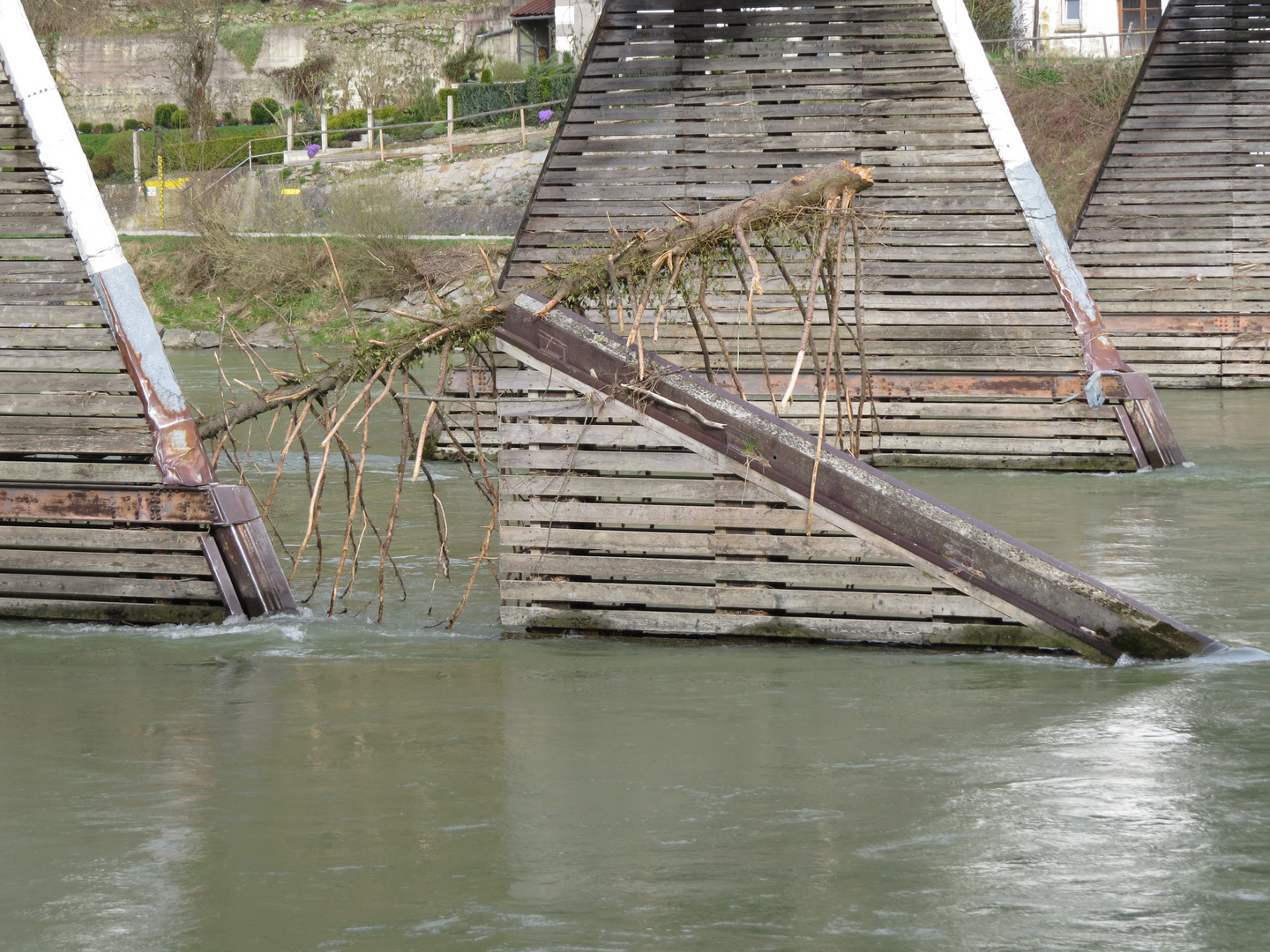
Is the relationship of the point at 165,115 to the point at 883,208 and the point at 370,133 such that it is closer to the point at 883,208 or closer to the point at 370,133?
the point at 370,133

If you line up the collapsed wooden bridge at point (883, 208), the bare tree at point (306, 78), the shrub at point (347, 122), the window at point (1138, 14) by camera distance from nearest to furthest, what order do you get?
the collapsed wooden bridge at point (883, 208) < the window at point (1138, 14) < the shrub at point (347, 122) < the bare tree at point (306, 78)

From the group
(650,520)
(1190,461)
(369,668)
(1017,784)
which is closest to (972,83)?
(1190,461)

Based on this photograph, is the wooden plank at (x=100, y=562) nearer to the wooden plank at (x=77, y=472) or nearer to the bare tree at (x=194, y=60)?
the wooden plank at (x=77, y=472)

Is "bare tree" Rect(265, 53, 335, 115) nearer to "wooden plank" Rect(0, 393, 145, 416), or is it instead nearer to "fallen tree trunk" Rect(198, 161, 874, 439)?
"wooden plank" Rect(0, 393, 145, 416)

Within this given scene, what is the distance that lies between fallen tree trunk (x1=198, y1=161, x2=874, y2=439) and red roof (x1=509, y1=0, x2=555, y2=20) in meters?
51.6

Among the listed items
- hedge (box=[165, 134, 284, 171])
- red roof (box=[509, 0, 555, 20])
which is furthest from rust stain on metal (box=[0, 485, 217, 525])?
red roof (box=[509, 0, 555, 20])

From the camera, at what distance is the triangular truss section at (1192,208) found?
19.6m

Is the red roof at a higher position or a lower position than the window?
higher

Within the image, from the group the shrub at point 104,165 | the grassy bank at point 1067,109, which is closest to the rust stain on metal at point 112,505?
the grassy bank at point 1067,109

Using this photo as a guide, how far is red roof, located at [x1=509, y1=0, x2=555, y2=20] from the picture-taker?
57.8m

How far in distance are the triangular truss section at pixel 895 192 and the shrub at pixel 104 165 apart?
138 feet

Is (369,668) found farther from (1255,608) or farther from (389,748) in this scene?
(1255,608)

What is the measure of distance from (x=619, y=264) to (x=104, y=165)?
48779 millimetres

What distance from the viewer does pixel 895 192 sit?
14516 millimetres
